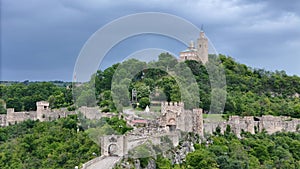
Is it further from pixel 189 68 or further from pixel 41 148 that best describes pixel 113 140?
pixel 189 68

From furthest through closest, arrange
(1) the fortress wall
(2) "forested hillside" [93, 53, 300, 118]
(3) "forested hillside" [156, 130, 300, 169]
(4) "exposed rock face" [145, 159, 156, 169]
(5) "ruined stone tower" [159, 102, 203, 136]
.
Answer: (2) "forested hillside" [93, 53, 300, 118]
(1) the fortress wall
(5) "ruined stone tower" [159, 102, 203, 136]
(3) "forested hillside" [156, 130, 300, 169]
(4) "exposed rock face" [145, 159, 156, 169]

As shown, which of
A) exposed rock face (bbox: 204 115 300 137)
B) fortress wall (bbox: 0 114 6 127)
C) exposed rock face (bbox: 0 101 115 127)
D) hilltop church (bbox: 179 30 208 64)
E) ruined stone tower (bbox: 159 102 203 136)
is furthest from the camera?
hilltop church (bbox: 179 30 208 64)

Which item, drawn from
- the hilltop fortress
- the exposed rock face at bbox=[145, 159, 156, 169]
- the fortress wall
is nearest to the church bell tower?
the hilltop fortress

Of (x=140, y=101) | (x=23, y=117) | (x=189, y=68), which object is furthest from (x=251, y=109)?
(x=23, y=117)

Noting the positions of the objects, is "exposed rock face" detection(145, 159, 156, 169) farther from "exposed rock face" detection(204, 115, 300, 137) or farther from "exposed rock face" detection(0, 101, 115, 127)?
"exposed rock face" detection(0, 101, 115, 127)

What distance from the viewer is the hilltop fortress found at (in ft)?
91.0

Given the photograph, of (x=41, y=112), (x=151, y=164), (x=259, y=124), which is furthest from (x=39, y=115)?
(x=259, y=124)

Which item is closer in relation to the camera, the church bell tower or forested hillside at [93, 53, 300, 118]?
forested hillside at [93, 53, 300, 118]

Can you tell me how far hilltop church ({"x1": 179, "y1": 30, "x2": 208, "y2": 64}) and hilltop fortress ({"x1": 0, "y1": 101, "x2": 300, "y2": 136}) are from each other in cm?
1071

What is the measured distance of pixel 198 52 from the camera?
46594 millimetres

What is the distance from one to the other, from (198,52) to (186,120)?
19.2m

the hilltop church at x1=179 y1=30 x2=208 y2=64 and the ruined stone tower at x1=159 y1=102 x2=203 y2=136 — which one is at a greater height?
the hilltop church at x1=179 y1=30 x2=208 y2=64

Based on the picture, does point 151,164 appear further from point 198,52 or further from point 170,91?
point 198,52

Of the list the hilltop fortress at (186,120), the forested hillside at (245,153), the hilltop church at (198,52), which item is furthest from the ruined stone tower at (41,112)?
the hilltop church at (198,52)
